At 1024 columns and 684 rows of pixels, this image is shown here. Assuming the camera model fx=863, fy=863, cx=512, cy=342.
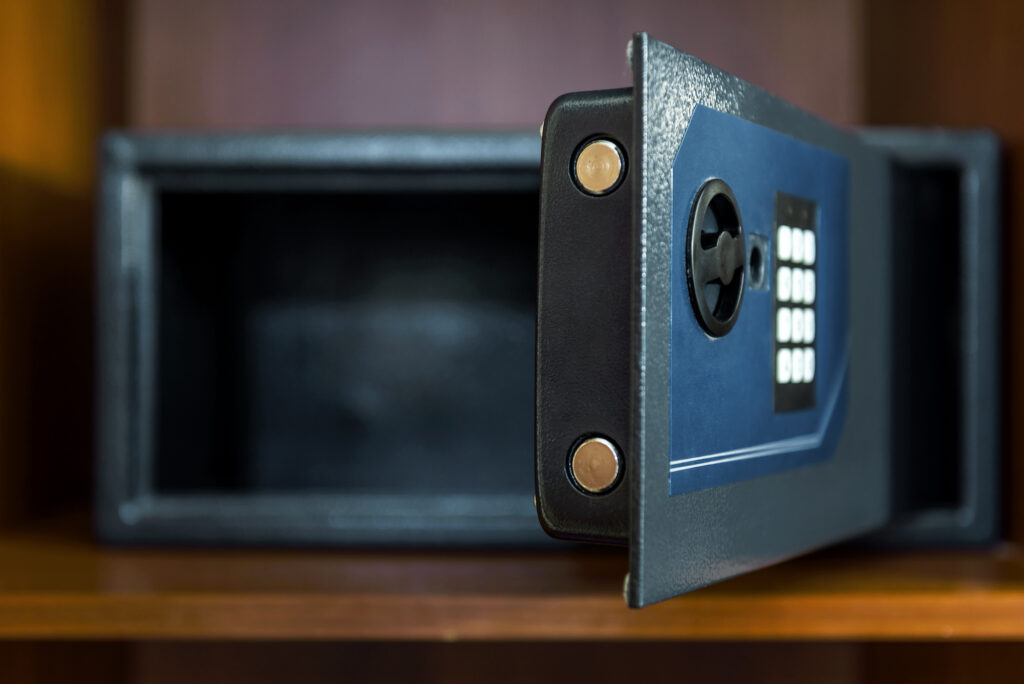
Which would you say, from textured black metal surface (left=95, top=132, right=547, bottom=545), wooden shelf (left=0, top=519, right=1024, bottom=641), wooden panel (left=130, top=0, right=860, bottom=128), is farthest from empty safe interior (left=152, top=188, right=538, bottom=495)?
wooden shelf (left=0, top=519, right=1024, bottom=641)

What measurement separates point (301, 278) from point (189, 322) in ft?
0.41

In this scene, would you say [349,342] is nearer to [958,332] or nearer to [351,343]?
[351,343]

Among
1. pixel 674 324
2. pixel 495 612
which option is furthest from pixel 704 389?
pixel 495 612

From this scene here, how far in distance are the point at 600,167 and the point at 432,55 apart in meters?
0.52

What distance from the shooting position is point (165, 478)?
25.3 inches

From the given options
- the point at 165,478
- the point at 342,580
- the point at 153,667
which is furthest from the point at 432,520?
the point at 153,667

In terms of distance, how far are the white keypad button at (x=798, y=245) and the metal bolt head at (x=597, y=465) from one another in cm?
15

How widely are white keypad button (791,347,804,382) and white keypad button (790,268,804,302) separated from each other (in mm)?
25

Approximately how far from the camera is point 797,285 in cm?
41

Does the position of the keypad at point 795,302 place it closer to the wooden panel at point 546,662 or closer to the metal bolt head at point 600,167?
the metal bolt head at point 600,167

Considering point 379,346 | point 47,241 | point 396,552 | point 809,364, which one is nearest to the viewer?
point 809,364

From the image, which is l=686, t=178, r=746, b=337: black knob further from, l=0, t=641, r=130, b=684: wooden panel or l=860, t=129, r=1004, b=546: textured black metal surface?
l=0, t=641, r=130, b=684: wooden panel

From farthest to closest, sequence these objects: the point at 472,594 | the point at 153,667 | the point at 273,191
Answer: the point at 153,667 < the point at 273,191 < the point at 472,594

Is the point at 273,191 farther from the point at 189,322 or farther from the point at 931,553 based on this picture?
the point at 931,553
